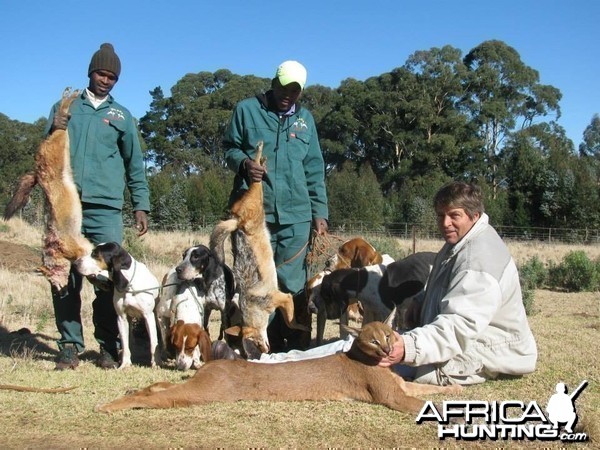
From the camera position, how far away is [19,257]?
51.1ft

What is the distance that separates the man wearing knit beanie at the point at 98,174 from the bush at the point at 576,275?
34.6ft

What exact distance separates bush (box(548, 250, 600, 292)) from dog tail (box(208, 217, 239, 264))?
997 cm

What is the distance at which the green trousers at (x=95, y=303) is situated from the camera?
20.8 ft

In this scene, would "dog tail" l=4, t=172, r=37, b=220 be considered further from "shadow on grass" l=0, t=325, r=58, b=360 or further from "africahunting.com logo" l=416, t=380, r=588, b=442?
"africahunting.com logo" l=416, t=380, r=588, b=442

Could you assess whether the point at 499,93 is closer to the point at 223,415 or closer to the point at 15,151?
the point at 15,151

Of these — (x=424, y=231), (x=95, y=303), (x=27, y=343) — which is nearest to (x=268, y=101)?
(x=95, y=303)

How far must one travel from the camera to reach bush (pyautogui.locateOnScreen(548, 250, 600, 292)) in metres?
13.8

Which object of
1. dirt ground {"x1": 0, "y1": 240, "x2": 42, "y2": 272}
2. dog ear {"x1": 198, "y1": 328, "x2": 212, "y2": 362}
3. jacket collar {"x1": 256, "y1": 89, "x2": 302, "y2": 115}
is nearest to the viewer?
dog ear {"x1": 198, "y1": 328, "x2": 212, "y2": 362}

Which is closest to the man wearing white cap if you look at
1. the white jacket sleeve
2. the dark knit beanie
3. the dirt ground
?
the dark knit beanie

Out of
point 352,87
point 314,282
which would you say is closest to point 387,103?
point 352,87

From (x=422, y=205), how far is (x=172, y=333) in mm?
29296

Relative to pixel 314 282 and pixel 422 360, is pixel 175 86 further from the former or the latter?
pixel 422 360

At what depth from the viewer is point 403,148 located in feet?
155

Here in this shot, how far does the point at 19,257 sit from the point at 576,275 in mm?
12913
